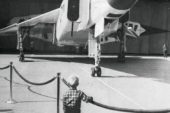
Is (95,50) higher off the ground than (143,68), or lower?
higher

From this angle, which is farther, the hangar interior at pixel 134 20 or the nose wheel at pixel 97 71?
the hangar interior at pixel 134 20

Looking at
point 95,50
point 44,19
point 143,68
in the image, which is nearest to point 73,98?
point 95,50

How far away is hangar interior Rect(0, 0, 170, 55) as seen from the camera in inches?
1342

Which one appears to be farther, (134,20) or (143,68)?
(134,20)

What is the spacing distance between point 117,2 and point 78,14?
378 cm

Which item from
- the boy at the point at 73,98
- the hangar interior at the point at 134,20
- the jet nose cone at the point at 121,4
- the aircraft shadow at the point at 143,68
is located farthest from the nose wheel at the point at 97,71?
the hangar interior at the point at 134,20

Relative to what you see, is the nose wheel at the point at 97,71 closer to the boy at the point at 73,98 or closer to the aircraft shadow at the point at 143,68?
the aircraft shadow at the point at 143,68

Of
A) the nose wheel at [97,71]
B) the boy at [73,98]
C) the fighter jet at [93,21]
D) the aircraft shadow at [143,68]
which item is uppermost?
the fighter jet at [93,21]

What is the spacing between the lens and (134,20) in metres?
34.3

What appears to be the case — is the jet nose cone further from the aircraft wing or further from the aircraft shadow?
the aircraft wing

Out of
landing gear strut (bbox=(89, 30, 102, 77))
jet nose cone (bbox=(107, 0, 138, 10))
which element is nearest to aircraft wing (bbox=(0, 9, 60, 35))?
landing gear strut (bbox=(89, 30, 102, 77))

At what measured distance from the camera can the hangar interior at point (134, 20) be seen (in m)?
34.1

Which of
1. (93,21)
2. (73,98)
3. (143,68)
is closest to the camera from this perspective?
(73,98)

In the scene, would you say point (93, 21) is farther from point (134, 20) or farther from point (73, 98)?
point (134, 20)
